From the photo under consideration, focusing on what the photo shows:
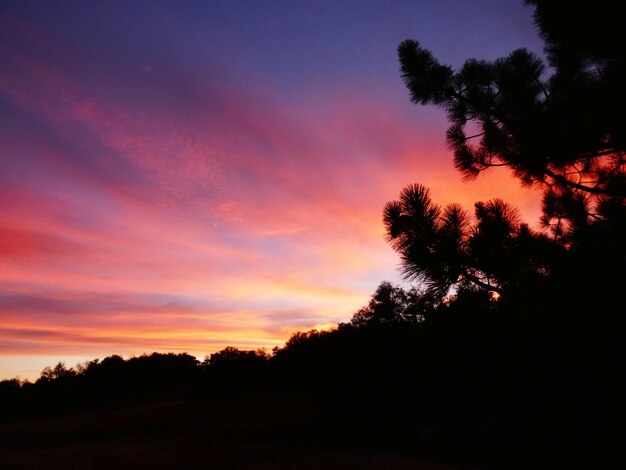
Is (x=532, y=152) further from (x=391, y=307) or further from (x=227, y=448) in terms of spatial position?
(x=391, y=307)

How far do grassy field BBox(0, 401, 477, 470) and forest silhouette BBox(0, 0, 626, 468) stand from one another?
1100 mm

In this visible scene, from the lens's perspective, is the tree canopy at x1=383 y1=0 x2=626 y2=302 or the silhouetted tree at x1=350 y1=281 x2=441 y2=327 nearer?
the tree canopy at x1=383 y1=0 x2=626 y2=302

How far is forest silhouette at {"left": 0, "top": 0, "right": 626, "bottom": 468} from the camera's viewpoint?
5.38m

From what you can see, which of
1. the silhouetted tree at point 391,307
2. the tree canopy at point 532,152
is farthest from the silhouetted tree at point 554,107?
the silhouetted tree at point 391,307

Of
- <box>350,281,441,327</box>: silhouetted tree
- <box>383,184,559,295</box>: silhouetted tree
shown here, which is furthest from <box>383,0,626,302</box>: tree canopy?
Answer: <box>350,281,441,327</box>: silhouetted tree

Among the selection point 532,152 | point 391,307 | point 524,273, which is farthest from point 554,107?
→ point 391,307

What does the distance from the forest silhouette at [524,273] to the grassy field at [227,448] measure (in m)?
1.10

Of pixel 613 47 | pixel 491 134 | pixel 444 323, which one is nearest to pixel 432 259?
pixel 491 134

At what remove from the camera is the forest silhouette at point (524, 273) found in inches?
212

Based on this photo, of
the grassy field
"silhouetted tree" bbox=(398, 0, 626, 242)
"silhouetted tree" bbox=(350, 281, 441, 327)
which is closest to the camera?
"silhouetted tree" bbox=(398, 0, 626, 242)

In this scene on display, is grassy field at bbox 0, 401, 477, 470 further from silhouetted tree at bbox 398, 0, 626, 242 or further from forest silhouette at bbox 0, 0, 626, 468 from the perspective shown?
silhouetted tree at bbox 398, 0, 626, 242

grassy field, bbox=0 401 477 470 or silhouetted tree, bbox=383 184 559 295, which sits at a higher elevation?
silhouetted tree, bbox=383 184 559 295

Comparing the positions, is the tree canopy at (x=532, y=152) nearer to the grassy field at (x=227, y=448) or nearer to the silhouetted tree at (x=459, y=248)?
the silhouetted tree at (x=459, y=248)

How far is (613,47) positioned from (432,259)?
3.51m
